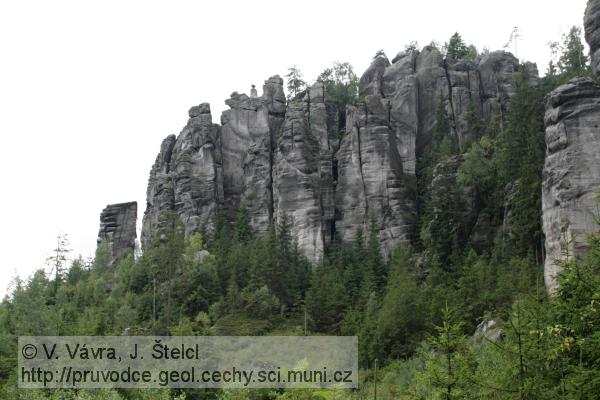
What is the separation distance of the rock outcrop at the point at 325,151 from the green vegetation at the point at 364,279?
7.10 feet

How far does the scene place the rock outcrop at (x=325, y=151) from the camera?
238 feet

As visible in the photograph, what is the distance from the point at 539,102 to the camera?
5762cm

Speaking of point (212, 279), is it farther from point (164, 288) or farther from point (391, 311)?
point (391, 311)

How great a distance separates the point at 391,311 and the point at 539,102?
24.3m

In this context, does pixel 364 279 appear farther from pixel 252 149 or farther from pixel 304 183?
pixel 252 149

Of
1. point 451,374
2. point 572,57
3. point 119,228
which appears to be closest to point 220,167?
point 119,228

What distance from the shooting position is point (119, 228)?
86875mm

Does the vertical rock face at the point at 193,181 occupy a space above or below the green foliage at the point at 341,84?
below

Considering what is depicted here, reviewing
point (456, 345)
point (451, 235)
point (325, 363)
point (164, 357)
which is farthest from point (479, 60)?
point (456, 345)

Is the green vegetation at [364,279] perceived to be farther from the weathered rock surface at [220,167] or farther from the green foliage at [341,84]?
the green foliage at [341,84]

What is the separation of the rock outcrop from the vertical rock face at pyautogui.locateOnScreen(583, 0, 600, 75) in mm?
20987

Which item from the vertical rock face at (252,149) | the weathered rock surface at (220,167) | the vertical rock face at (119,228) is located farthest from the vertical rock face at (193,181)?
the vertical rock face at (119,228)

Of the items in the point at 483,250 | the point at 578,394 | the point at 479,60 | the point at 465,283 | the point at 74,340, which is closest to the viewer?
the point at 578,394

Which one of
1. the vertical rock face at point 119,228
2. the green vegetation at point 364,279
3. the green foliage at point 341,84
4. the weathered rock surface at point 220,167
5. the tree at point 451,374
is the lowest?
the tree at point 451,374
